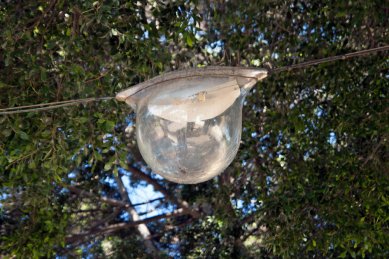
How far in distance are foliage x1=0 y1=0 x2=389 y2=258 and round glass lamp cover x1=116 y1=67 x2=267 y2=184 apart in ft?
4.37

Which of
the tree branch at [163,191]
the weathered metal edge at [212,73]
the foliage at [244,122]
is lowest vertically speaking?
the tree branch at [163,191]

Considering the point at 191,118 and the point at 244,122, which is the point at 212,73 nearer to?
the point at 191,118

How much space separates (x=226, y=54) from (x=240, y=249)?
209 centimetres

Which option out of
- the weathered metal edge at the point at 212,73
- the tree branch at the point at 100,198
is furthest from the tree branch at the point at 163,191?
the weathered metal edge at the point at 212,73

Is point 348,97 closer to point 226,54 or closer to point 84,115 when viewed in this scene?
point 226,54

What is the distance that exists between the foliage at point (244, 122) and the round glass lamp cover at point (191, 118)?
1.33 meters

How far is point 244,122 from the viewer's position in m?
5.98

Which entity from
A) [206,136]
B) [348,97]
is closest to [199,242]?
[348,97]

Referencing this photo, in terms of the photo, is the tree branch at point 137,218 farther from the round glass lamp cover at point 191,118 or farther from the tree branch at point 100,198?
the round glass lamp cover at point 191,118

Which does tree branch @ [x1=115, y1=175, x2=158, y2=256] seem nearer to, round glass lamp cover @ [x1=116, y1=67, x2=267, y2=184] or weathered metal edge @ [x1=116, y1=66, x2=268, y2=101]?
round glass lamp cover @ [x1=116, y1=67, x2=267, y2=184]

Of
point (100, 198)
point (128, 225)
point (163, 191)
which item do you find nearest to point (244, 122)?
point (163, 191)

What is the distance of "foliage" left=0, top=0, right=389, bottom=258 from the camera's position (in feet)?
14.3

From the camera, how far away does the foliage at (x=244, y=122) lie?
4348 mm

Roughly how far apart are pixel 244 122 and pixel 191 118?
3.34 m
